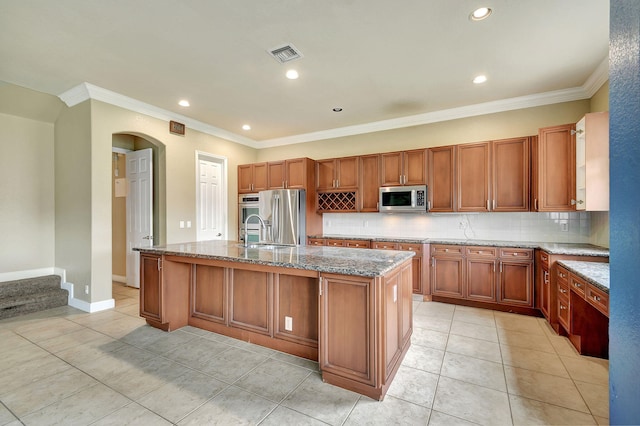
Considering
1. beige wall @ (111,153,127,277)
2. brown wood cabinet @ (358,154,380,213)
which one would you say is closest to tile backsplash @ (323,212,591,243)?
brown wood cabinet @ (358,154,380,213)

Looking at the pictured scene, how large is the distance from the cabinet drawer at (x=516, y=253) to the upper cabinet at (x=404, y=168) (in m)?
1.45

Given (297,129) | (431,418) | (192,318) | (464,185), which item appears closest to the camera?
(431,418)

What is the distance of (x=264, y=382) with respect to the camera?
2.16 m

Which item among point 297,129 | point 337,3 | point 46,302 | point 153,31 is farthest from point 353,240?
point 46,302

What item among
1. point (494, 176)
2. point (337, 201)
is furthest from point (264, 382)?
point (494, 176)

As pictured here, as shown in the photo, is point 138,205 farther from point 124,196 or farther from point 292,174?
point 292,174

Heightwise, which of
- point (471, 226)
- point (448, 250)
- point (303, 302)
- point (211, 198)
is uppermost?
point (211, 198)

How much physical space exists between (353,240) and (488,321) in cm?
216

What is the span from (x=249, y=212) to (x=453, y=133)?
3.99 metres

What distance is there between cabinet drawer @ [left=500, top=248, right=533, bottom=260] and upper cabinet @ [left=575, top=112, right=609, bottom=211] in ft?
2.59

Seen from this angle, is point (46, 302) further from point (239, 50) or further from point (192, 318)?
point (239, 50)

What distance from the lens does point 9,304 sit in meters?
3.59

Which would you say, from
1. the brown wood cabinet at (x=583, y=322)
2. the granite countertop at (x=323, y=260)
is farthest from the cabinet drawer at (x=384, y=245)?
the brown wood cabinet at (x=583, y=322)

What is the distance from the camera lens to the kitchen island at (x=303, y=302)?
6.54 ft
